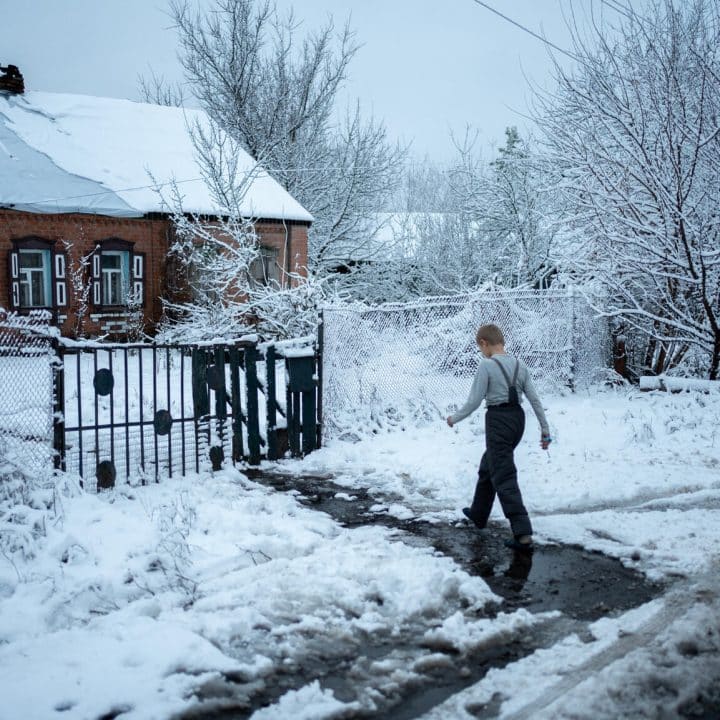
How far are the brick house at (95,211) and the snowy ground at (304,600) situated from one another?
12.8m

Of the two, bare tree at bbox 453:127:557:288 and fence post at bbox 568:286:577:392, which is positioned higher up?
bare tree at bbox 453:127:557:288

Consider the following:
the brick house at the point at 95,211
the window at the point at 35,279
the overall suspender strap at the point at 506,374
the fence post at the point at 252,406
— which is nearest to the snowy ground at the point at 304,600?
the fence post at the point at 252,406

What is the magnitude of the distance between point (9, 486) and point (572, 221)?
10801mm

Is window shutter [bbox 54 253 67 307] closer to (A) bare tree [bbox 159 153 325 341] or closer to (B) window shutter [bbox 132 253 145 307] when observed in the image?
(B) window shutter [bbox 132 253 145 307]

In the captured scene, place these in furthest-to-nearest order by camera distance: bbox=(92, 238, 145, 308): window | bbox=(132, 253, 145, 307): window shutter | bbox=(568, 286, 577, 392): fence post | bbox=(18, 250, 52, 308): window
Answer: bbox=(132, 253, 145, 307): window shutter, bbox=(92, 238, 145, 308): window, bbox=(18, 250, 52, 308): window, bbox=(568, 286, 577, 392): fence post

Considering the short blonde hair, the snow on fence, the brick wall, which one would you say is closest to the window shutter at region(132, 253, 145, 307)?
the brick wall

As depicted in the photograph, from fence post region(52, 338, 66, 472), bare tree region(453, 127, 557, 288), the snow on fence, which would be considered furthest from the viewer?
bare tree region(453, 127, 557, 288)

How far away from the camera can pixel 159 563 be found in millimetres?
4996

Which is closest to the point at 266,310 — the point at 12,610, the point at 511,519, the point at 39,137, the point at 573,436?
the point at 573,436

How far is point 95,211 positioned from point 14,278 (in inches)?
105

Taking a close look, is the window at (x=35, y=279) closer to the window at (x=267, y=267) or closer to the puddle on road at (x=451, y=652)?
the window at (x=267, y=267)

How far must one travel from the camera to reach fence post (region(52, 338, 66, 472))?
645cm

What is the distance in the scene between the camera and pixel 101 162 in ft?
67.1

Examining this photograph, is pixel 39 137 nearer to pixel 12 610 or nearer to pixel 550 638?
pixel 12 610
